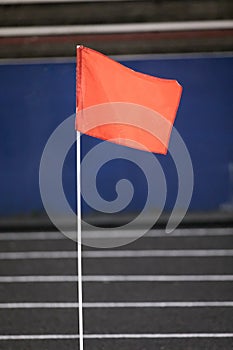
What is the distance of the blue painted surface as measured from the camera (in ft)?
27.4

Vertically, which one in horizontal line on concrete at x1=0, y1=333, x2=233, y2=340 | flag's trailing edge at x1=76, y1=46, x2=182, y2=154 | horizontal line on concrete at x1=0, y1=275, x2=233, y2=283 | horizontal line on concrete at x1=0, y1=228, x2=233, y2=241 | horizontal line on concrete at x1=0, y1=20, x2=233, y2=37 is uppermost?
horizontal line on concrete at x1=0, y1=20, x2=233, y2=37

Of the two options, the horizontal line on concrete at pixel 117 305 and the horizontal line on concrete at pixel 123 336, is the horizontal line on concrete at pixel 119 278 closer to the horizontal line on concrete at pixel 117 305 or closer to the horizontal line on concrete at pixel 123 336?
the horizontal line on concrete at pixel 117 305

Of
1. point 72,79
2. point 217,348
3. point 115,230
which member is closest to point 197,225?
point 115,230

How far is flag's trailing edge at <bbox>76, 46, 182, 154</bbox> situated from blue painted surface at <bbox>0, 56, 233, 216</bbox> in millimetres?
4337

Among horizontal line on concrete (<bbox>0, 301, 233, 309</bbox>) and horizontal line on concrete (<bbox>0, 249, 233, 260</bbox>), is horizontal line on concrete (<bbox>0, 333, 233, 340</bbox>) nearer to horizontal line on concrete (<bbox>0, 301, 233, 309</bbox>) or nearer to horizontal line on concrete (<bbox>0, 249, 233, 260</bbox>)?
horizontal line on concrete (<bbox>0, 301, 233, 309</bbox>)

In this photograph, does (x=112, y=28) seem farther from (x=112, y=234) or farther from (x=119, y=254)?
(x=119, y=254)

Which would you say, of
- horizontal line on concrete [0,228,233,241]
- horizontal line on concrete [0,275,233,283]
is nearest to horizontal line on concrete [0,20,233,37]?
horizontal line on concrete [0,228,233,241]

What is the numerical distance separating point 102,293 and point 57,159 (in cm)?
295

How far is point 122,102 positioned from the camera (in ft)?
13.1

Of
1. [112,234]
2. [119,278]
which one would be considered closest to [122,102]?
[119,278]

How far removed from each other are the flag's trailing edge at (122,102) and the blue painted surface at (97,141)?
14.2 ft

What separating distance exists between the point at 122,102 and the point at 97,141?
433 centimetres

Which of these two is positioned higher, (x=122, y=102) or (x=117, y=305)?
(x=122, y=102)

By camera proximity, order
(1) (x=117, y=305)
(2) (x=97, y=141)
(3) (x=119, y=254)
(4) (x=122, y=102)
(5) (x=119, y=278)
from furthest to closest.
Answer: (2) (x=97, y=141) → (3) (x=119, y=254) → (5) (x=119, y=278) → (1) (x=117, y=305) → (4) (x=122, y=102)
